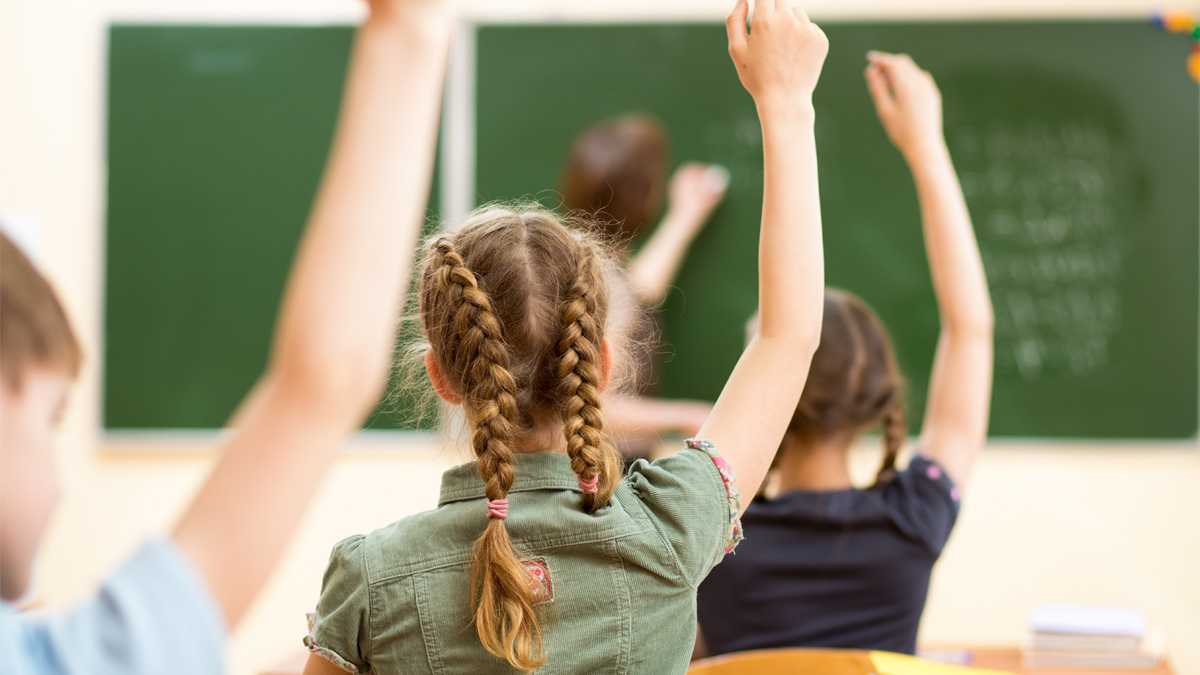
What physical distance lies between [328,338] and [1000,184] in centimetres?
334

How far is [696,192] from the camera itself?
11.9 ft

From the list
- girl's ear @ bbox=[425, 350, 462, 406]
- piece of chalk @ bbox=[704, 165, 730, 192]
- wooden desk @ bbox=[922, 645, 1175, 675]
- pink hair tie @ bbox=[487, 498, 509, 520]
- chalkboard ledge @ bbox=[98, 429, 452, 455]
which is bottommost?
wooden desk @ bbox=[922, 645, 1175, 675]

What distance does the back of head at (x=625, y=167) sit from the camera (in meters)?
3.57

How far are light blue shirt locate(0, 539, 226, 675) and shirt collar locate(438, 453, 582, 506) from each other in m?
0.55

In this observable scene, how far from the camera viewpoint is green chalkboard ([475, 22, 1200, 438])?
3.58 meters

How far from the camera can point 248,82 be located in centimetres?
375

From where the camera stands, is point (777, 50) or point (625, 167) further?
point (625, 167)

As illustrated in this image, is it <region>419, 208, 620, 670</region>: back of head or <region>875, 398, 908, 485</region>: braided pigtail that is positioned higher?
<region>419, 208, 620, 670</region>: back of head

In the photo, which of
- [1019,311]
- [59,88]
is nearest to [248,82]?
[59,88]

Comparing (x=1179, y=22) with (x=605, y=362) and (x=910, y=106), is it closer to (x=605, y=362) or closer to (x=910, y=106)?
(x=910, y=106)

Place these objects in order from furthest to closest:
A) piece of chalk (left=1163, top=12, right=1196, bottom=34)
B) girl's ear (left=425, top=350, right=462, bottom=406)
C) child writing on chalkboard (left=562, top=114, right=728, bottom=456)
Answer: child writing on chalkboard (left=562, top=114, right=728, bottom=456), piece of chalk (left=1163, top=12, right=1196, bottom=34), girl's ear (left=425, top=350, right=462, bottom=406)

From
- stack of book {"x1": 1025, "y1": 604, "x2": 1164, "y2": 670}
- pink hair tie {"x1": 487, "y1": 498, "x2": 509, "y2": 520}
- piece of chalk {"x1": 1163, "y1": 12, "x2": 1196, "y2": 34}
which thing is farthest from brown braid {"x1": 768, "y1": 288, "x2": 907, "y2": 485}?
piece of chalk {"x1": 1163, "y1": 12, "x2": 1196, "y2": 34}

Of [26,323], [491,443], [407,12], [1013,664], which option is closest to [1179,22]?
Result: [1013,664]

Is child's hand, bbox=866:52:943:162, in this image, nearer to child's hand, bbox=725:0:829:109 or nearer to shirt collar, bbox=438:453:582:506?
child's hand, bbox=725:0:829:109
